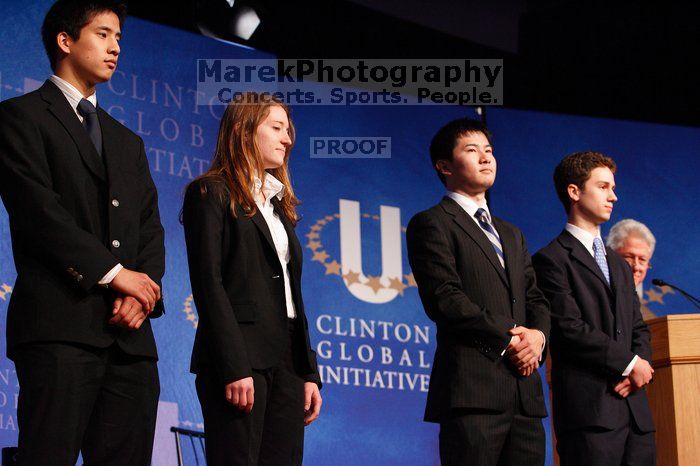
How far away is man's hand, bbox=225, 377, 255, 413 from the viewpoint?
94.2 inches

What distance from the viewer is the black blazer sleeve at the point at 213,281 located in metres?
2.43

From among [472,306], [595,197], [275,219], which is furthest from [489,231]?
[275,219]

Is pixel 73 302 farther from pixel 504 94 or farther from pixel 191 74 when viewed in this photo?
pixel 504 94

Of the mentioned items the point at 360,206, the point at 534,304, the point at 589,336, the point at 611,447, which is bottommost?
the point at 611,447

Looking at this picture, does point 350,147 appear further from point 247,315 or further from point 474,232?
point 247,315

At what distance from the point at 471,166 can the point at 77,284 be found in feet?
4.91

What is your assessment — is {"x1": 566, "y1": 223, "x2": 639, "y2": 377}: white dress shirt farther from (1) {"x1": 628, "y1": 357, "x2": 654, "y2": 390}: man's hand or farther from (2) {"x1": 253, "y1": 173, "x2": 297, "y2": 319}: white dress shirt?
(2) {"x1": 253, "y1": 173, "x2": 297, "y2": 319}: white dress shirt

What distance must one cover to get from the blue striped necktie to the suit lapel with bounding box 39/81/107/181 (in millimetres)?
1291

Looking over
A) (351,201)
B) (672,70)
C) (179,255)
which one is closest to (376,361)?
(351,201)

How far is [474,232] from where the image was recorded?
120 inches

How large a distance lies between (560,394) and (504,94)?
3.48m

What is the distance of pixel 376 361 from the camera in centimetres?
522

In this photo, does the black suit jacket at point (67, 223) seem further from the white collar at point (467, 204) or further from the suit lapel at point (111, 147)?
the white collar at point (467, 204)

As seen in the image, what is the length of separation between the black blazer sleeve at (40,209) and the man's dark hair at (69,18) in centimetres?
29
